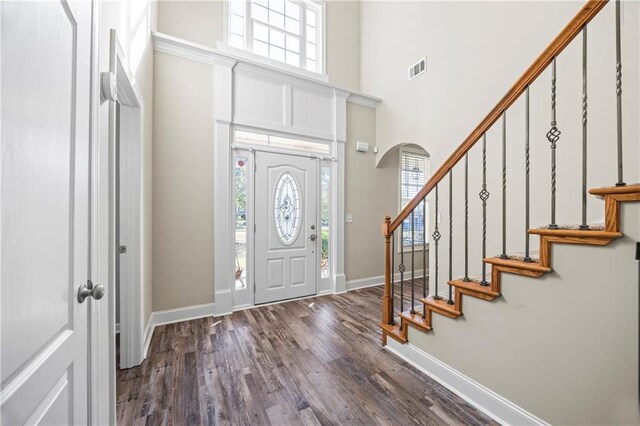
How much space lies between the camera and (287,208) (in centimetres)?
364

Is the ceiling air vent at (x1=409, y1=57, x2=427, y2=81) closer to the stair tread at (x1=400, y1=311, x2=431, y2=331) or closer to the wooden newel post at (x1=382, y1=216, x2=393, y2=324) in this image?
the wooden newel post at (x1=382, y1=216, x2=393, y2=324)

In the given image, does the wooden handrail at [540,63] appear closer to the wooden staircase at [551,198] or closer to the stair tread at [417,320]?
the wooden staircase at [551,198]

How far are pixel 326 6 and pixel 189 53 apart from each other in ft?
8.14

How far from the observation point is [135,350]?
210cm

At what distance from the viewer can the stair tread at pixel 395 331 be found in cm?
221

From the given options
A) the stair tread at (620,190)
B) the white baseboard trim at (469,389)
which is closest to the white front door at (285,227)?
the white baseboard trim at (469,389)

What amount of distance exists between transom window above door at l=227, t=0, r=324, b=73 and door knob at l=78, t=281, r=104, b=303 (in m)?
3.56

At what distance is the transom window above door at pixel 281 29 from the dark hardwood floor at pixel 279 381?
3676mm

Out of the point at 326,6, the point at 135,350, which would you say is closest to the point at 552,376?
the point at 135,350

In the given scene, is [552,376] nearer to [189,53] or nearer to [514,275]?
[514,275]

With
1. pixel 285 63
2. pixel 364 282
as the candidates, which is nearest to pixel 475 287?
pixel 364 282

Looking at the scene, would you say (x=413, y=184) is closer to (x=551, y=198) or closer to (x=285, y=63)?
(x=285, y=63)

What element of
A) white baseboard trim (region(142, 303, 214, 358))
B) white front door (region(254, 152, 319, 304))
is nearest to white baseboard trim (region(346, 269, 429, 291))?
white front door (region(254, 152, 319, 304))

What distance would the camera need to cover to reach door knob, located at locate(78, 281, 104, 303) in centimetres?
95
